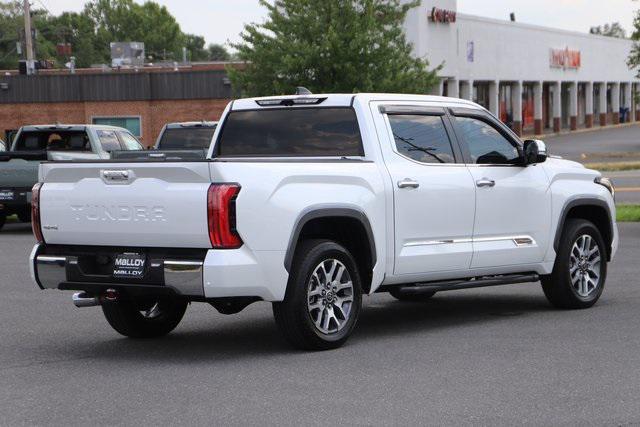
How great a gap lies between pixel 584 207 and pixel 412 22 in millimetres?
43264

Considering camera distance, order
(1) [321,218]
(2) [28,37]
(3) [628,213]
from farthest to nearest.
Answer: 1. (2) [28,37]
2. (3) [628,213]
3. (1) [321,218]

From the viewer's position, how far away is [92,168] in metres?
9.42

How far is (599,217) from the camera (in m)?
12.3

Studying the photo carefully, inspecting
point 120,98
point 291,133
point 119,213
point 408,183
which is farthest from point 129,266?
point 120,98

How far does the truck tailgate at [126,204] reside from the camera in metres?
8.90

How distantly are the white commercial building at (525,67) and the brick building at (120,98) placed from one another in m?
9.44

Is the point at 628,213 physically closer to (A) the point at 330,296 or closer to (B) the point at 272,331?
(B) the point at 272,331

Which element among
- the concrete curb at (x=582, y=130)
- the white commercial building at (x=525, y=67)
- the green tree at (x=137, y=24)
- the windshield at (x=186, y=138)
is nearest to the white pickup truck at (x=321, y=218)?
the windshield at (x=186, y=138)

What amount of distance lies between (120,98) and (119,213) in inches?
1920

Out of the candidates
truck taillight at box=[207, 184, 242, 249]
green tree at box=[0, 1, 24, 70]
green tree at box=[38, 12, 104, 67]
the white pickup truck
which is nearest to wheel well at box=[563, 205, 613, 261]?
the white pickup truck

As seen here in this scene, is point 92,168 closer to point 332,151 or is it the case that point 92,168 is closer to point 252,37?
point 332,151

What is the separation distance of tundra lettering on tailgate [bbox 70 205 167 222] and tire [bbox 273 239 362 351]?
3.51ft

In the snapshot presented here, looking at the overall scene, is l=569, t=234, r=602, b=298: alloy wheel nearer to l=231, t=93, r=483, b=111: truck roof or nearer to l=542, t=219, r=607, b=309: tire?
l=542, t=219, r=607, b=309: tire

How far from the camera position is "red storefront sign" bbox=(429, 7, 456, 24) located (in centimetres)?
5616
